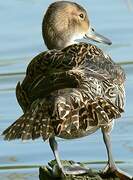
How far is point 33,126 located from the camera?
834 cm

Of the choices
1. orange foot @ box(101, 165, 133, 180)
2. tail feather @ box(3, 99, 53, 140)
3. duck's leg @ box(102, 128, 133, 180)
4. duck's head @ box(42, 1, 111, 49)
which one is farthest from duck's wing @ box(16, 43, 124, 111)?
duck's head @ box(42, 1, 111, 49)

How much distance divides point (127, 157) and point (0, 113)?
201cm

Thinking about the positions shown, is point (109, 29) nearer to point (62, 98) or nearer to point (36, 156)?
point (36, 156)

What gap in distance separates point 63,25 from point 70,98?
9.49 feet

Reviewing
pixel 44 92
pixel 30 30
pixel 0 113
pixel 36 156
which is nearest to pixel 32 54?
pixel 30 30

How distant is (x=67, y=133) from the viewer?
→ 8719 mm

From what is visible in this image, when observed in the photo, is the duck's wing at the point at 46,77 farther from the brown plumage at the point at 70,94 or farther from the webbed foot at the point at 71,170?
the webbed foot at the point at 71,170

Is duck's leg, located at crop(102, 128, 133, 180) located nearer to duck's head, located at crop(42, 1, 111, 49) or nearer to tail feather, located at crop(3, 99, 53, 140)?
tail feather, located at crop(3, 99, 53, 140)

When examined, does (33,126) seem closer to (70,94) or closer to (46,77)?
(70,94)

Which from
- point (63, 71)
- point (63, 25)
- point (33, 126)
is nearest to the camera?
point (33, 126)

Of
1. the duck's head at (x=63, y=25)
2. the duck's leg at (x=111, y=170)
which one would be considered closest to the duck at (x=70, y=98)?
the duck's leg at (x=111, y=170)

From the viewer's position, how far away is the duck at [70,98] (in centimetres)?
830

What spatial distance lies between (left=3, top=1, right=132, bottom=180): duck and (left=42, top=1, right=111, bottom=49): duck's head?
41.0 inches

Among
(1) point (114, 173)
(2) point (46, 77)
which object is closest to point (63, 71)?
(2) point (46, 77)
